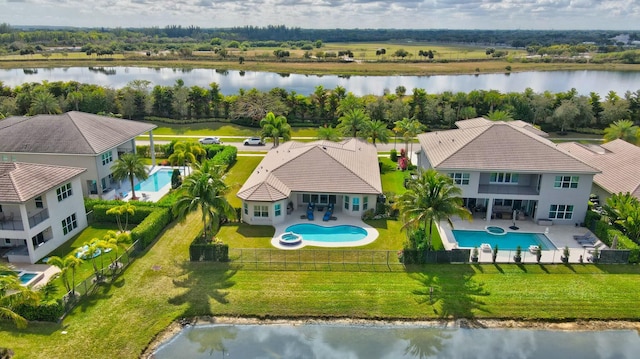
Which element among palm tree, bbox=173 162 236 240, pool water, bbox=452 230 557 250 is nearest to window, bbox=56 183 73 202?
palm tree, bbox=173 162 236 240

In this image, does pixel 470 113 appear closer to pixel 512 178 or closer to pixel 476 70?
pixel 512 178

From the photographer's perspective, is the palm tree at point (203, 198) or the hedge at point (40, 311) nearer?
the hedge at point (40, 311)

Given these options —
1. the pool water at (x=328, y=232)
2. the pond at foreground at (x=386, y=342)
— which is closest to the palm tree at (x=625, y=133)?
the pond at foreground at (x=386, y=342)

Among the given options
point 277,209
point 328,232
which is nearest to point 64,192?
point 277,209

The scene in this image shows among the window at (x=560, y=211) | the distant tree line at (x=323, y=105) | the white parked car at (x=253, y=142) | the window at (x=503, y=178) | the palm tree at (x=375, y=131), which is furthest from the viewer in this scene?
the distant tree line at (x=323, y=105)

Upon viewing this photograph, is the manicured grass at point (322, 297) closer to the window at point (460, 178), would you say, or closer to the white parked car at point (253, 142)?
the window at point (460, 178)
